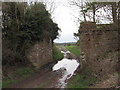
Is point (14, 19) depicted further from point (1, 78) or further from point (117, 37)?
point (117, 37)

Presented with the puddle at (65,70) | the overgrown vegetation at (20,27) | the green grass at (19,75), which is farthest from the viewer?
the overgrown vegetation at (20,27)

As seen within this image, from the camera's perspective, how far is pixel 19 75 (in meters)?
13.7

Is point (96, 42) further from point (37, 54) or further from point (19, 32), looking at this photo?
point (19, 32)

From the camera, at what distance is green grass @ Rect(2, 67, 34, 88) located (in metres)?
11.6

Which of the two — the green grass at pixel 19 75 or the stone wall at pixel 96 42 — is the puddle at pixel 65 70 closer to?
the stone wall at pixel 96 42

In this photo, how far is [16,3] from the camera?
16.9 metres

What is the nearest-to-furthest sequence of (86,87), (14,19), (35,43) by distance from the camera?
(86,87), (14,19), (35,43)

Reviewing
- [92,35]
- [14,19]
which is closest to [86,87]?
[92,35]

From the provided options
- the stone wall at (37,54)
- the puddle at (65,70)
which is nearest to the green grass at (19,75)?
the stone wall at (37,54)

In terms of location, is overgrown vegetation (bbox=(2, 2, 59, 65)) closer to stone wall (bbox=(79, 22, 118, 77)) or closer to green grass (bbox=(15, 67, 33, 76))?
green grass (bbox=(15, 67, 33, 76))

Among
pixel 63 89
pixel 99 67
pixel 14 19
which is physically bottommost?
pixel 63 89

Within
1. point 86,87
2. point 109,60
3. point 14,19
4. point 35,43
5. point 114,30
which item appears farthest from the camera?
point 35,43

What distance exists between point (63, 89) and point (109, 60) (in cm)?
415

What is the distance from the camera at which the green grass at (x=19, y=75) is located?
1156 cm
